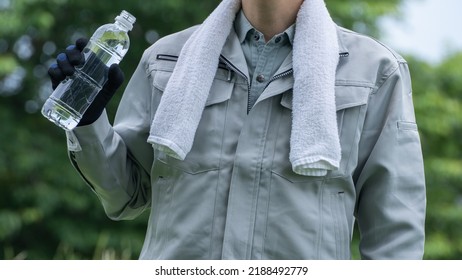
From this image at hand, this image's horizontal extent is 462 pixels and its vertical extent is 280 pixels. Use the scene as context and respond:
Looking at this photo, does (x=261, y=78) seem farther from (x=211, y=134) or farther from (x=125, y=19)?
(x=125, y=19)

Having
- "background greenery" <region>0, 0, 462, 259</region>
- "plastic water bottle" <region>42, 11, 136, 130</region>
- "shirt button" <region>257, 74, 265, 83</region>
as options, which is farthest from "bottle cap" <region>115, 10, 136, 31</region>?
"background greenery" <region>0, 0, 462, 259</region>

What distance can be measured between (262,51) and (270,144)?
0.31 metres

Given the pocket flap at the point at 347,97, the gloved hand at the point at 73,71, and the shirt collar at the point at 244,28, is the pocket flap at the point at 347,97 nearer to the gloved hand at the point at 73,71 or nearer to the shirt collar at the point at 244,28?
the shirt collar at the point at 244,28

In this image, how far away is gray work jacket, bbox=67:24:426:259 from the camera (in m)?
2.65

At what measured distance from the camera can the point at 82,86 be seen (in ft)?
9.41

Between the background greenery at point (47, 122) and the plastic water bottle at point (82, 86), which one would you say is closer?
the plastic water bottle at point (82, 86)

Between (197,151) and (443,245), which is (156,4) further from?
(197,151)

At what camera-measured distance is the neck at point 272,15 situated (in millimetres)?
2834

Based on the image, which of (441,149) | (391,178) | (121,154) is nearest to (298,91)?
(391,178)

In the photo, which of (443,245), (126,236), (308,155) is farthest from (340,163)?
(443,245)

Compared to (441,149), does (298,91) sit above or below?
above

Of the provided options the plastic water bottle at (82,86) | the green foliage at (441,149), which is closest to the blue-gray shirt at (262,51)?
the plastic water bottle at (82,86)

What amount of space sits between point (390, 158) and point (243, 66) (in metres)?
0.50

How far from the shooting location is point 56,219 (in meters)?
12.2
